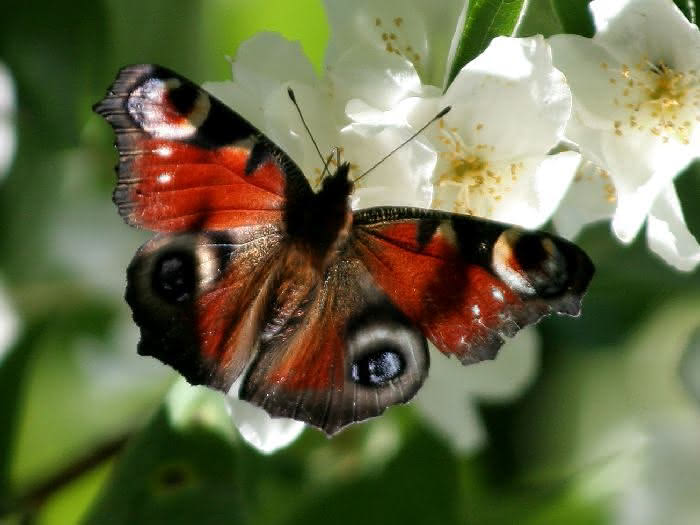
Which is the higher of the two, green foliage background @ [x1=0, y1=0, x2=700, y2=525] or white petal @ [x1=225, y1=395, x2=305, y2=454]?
white petal @ [x1=225, y1=395, x2=305, y2=454]

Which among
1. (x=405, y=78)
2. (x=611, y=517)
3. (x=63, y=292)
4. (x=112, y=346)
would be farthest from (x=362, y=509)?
(x=405, y=78)

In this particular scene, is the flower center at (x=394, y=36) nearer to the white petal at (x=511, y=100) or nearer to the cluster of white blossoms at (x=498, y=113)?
the cluster of white blossoms at (x=498, y=113)

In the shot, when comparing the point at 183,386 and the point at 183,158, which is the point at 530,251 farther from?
the point at 183,386

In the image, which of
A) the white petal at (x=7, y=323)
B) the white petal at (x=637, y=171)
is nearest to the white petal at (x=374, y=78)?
the white petal at (x=637, y=171)

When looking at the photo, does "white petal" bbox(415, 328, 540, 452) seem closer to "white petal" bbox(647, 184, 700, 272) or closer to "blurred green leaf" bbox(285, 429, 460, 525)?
"blurred green leaf" bbox(285, 429, 460, 525)

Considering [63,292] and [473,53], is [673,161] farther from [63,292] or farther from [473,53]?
[63,292]

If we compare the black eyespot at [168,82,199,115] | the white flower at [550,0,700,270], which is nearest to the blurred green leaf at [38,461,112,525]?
the black eyespot at [168,82,199,115]
